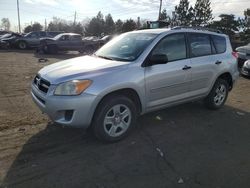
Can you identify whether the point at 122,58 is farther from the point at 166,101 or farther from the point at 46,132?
the point at 46,132

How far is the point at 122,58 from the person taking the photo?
4.81m

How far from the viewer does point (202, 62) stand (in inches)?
225

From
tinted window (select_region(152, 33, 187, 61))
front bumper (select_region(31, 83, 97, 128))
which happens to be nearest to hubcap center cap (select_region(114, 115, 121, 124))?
front bumper (select_region(31, 83, 97, 128))

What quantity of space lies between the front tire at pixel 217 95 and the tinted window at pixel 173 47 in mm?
1364

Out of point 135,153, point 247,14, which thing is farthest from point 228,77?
point 247,14

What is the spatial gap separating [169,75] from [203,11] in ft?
113

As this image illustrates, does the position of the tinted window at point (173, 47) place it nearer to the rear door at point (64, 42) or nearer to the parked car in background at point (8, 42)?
the rear door at point (64, 42)

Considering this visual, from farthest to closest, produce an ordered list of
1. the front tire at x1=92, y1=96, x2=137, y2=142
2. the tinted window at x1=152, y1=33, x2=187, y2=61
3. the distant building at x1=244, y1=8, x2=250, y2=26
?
the distant building at x1=244, y1=8, x2=250, y2=26, the tinted window at x1=152, y1=33, x2=187, y2=61, the front tire at x1=92, y1=96, x2=137, y2=142

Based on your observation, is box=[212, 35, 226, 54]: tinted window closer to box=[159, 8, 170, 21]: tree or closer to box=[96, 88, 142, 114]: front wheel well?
box=[96, 88, 142, 114]: front wheel well

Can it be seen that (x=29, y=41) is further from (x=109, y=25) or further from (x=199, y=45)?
(x=109, y=25)

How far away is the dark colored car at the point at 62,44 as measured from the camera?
20.8 metres

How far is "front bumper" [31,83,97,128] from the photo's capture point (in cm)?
402

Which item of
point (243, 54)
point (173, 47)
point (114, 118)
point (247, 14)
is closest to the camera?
point (114, 118)

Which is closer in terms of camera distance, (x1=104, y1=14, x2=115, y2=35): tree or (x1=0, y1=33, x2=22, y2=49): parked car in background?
(x1=0, y1=33, x2=22, y2=49): parked car in background
